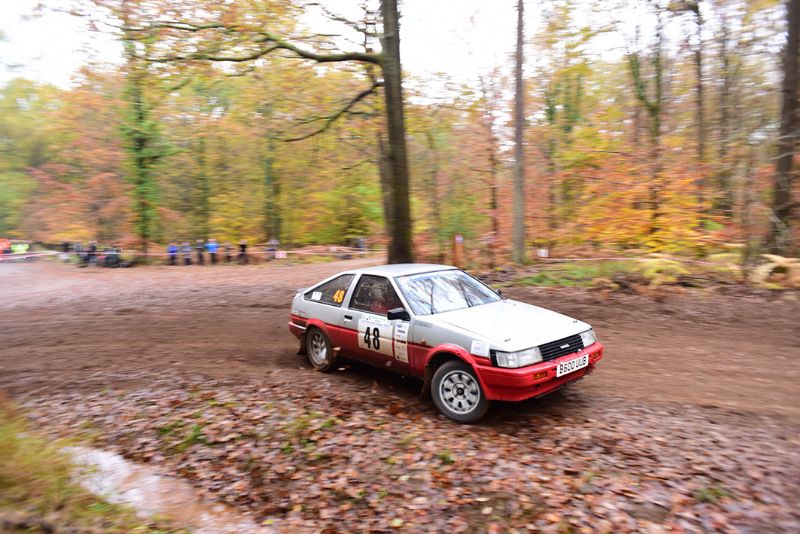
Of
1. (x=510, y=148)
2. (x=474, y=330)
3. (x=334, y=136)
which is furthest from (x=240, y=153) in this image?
(x=474, y=330)

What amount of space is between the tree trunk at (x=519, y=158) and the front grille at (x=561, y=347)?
9524 mm

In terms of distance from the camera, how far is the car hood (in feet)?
15.5

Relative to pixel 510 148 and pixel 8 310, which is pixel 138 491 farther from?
pixel 510 148

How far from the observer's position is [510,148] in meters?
17.6

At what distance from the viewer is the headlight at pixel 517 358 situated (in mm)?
4527

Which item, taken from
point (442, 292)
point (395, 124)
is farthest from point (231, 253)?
point (442, 292)

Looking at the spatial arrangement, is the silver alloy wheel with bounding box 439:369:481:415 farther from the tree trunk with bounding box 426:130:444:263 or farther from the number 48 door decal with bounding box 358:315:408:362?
the tree trunk with bounding box 426:130:444:263

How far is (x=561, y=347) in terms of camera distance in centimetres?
489

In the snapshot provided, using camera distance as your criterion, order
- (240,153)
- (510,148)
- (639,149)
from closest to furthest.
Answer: (639,149) < (510,148) < (240,153)

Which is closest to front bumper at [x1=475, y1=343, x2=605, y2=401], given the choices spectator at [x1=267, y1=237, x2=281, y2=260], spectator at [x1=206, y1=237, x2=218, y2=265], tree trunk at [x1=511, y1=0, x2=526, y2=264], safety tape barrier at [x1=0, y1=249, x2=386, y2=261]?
tree trunk at [x1=511, y1=0, x2=526, y2=264]

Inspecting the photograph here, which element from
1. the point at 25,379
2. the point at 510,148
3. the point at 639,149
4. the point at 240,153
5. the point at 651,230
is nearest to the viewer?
the point at 25,379

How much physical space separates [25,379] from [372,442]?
539cm

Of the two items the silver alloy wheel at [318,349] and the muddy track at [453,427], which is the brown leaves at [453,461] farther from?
the silver alloy wheel at [318,349]

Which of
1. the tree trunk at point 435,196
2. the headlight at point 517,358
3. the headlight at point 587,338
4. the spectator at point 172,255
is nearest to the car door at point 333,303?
the headlight at point 517,358
